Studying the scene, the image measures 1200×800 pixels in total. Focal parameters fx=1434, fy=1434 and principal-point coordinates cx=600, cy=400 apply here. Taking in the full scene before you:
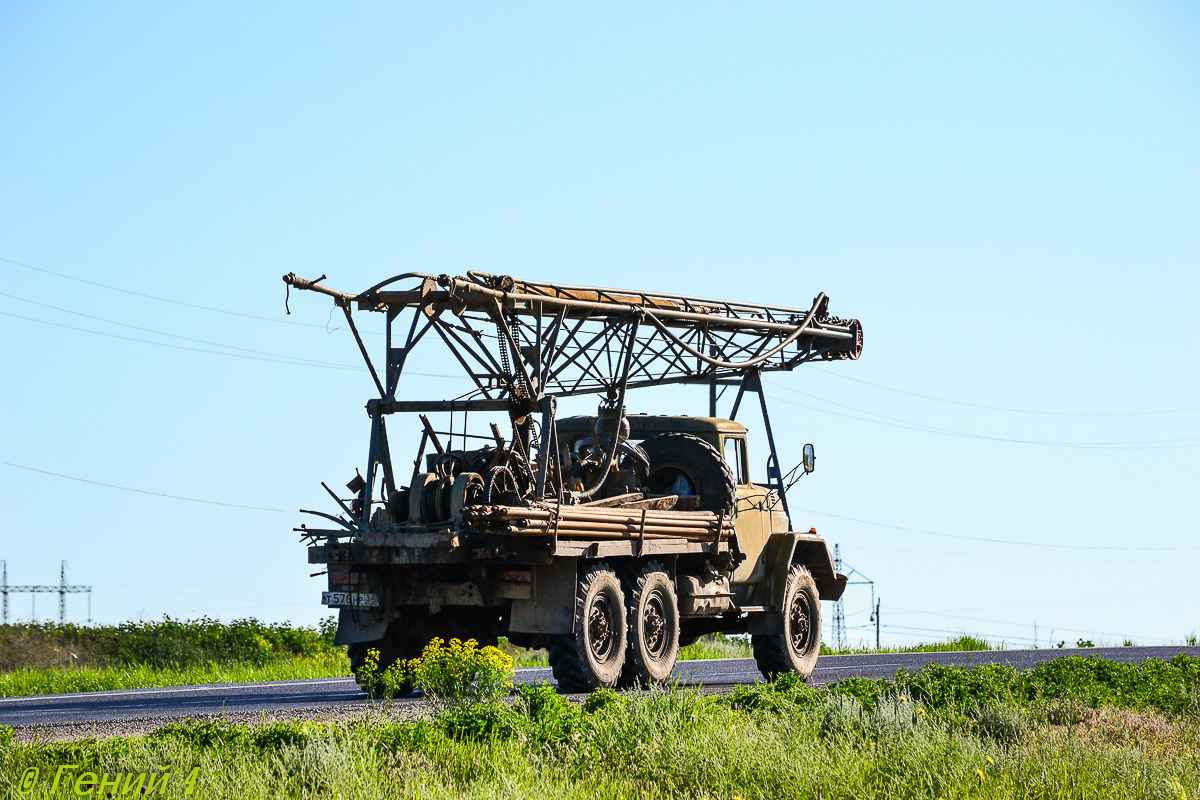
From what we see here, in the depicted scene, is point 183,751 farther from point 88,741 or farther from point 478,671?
point 478,671

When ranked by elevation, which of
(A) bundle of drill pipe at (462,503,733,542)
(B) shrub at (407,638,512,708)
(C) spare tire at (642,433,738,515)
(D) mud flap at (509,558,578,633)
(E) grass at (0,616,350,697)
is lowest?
(E) grass at (0,616,350,697)

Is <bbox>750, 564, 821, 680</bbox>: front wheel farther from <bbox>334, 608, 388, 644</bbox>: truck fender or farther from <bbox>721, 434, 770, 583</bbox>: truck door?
<bbox>334, 608, 388, 644</bbox>: truck fender

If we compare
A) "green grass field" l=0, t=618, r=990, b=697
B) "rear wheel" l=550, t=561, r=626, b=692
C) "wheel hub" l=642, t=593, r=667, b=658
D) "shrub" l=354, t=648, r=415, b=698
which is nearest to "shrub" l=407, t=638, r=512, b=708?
"shrub" l=354, t=648, r=415, b=698

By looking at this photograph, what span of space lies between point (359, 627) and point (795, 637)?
6201 millimetres

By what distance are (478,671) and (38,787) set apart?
4439mm

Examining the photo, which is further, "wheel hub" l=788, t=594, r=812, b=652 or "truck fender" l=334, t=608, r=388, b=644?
"wheel hub" l=788, t=594, r=812, b=652

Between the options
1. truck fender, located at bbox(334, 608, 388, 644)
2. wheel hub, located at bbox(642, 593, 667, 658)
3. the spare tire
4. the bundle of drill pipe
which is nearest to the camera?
the bundle of drill pipe

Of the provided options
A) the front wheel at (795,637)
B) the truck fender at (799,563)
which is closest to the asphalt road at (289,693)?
the front wheel at (795,637)

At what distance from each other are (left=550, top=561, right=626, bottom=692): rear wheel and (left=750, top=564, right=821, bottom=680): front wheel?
3.65 meters

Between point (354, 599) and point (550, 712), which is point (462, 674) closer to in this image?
point (550, 712)

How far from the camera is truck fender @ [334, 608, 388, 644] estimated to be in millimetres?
15406

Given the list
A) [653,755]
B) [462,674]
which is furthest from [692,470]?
[653,755]

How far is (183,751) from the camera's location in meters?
9.30

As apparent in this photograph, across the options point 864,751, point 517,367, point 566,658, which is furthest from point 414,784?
point 517,367
